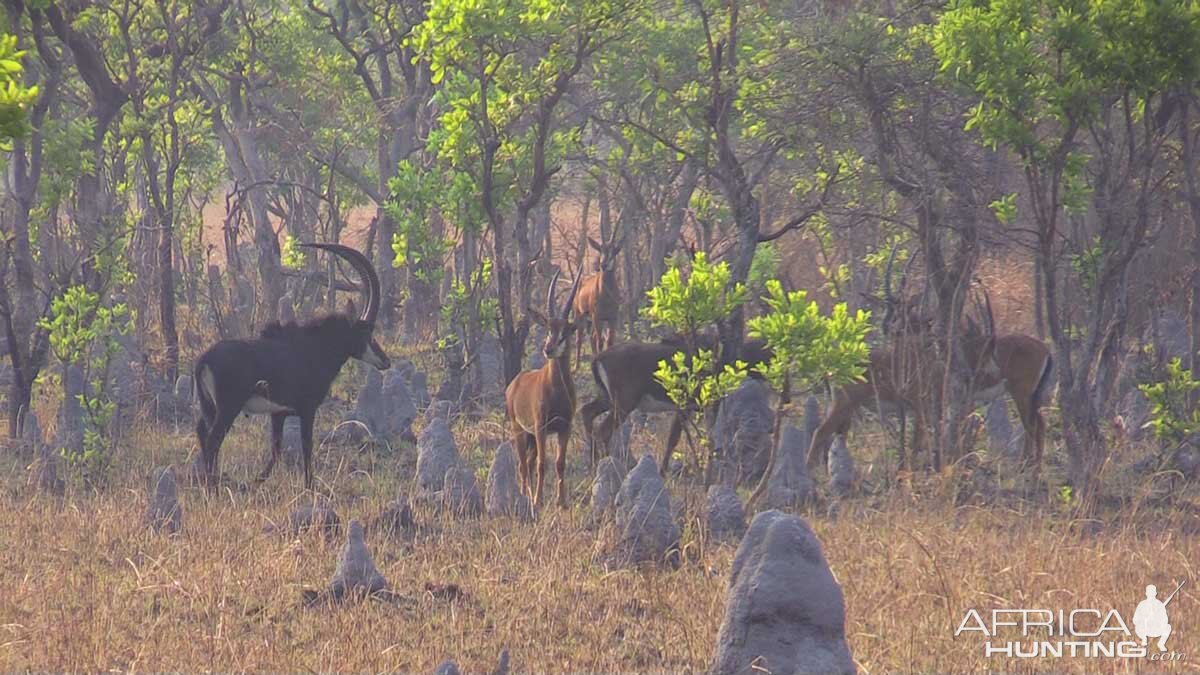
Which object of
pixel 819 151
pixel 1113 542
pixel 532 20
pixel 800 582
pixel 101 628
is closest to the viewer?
pixel 800 582

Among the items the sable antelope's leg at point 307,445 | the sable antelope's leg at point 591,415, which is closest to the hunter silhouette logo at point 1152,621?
the sable antelope's leg at point 591,415

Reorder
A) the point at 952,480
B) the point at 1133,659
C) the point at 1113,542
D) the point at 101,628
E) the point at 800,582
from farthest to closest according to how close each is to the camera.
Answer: the point at 952,480, the point at 1113,542, the point at 101,628, the point at 1133,659, the point at 800,582

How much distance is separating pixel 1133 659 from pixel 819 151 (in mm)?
7329

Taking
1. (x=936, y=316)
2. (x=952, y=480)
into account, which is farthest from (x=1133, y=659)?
(x=936, y=316)

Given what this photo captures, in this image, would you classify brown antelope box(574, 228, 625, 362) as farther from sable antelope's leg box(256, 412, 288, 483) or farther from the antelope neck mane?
sable antelope's leg box(256, 412, 288, 483)

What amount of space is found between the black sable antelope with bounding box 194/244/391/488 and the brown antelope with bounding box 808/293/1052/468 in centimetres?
396

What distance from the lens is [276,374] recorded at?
11.0 meters

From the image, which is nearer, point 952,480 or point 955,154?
point 952,480

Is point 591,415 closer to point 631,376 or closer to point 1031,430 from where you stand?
point 631,376

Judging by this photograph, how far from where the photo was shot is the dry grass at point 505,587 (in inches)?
252

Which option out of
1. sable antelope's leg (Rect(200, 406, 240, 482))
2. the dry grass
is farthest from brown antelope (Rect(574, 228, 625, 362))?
the dry grass

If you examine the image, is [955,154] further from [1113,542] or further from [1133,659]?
[1133,659]

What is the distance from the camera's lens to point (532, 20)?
1198cm

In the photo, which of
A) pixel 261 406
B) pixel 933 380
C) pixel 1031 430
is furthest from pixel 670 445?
pixel 261 406
